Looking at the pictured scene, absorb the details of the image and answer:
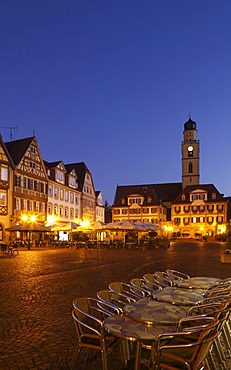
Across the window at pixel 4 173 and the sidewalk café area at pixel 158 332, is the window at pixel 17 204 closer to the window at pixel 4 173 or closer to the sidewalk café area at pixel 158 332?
the window at pixel 4 173

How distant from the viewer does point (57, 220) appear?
48.7 meters

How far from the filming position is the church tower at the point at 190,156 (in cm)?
8444

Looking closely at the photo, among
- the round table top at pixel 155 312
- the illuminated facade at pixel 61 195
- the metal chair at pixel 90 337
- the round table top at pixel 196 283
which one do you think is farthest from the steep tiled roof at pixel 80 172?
the metal chair at pixel 90 337

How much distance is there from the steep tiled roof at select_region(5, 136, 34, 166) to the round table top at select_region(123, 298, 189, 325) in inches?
1432

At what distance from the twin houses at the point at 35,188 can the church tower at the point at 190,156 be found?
34.0m

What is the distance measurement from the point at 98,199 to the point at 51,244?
3054 cm

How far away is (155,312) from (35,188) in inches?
1560

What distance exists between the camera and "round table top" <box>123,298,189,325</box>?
485cm

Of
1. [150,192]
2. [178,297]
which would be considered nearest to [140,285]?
[178,297]

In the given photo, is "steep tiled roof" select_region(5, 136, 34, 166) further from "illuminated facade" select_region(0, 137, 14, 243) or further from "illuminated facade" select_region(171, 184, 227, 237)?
"illuminated facade" select_region(171, 184, 227, 237)

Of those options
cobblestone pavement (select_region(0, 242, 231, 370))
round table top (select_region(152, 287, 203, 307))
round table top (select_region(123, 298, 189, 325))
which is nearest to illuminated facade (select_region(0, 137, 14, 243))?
cobblestone pavement (select_region(0, 242, 231, 370))

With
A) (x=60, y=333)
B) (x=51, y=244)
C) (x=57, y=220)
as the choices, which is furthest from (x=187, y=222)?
(x=60, y=333)

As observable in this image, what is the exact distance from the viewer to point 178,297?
6547mm

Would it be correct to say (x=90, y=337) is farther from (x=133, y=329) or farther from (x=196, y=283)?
(x=196, y=283)
